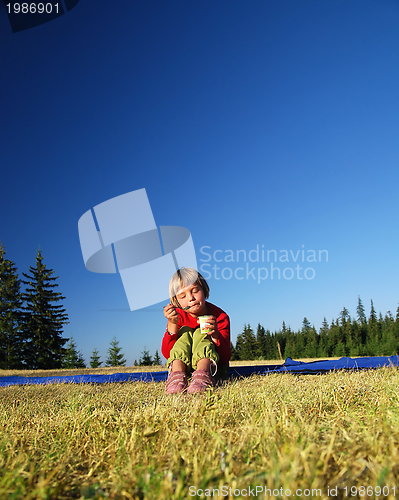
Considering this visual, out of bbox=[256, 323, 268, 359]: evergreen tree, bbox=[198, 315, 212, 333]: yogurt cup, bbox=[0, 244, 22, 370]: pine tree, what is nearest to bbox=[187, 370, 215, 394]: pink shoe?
bbox=[198, 315, 212, 333]: yogurt cup

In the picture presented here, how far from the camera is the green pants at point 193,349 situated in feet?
10.2

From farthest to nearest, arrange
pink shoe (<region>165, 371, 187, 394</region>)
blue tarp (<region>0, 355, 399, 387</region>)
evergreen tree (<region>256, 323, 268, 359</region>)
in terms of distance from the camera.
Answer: evergreen tree (<region>256, 323, 268, 359</region>) < blue tarp (<region>0, 355, 399, 387</region>) < pink shoe (<region>165, 371, 187, 394</region>)

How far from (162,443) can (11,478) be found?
0.51 m

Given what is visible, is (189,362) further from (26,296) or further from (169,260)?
(26,296)

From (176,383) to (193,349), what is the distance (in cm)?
54

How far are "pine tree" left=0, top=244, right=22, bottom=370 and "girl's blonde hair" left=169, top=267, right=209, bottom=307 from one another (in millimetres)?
21991

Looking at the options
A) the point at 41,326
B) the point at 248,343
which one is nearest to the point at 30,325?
the point at 41,326

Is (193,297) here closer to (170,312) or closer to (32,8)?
(170,312)

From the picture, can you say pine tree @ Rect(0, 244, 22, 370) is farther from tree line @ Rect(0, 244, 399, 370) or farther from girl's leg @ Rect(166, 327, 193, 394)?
girl's leg @ Rect(166, 327, 193, 394)

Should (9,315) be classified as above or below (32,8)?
below

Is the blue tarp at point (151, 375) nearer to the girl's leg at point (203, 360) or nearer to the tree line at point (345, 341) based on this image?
the girl's leg at point (203, 360)

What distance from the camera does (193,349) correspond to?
10.7 feet

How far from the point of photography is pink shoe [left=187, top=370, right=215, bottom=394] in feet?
8.33

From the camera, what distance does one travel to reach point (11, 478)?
998 mm
